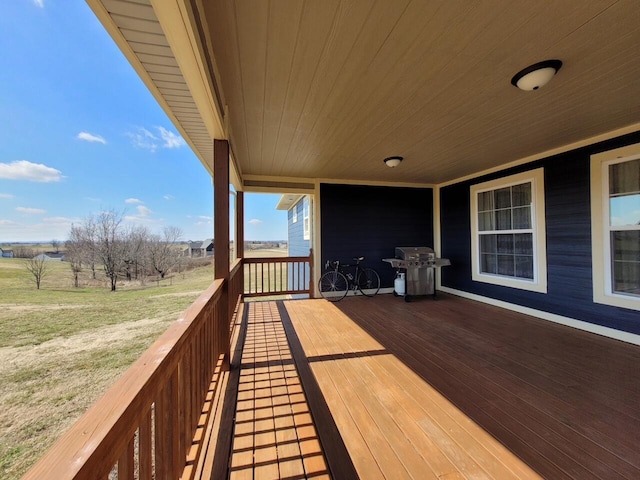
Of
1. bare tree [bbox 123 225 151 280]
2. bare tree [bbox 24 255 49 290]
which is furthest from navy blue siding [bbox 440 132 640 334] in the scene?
bare tree [bbox 123 225 151 280]

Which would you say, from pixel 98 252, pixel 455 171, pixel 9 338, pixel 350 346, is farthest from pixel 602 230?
pixel 98 252

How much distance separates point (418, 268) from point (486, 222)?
1551mm

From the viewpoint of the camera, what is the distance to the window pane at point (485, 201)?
5195 mm

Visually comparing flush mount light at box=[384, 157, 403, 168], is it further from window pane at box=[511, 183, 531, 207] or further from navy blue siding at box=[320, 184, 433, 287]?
window pane at box=[511, 183, 531, 207]

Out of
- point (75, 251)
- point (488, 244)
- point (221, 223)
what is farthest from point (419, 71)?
point (75, 251)

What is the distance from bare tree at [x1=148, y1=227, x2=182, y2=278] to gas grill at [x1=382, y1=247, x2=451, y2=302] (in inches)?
266

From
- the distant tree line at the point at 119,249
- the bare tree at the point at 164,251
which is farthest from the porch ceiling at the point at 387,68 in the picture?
the bare tree at the point at 164,251

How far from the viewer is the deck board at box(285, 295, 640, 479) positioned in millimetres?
1567

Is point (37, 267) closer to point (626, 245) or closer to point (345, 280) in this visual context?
point (345, 280)

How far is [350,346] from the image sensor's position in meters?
3.18

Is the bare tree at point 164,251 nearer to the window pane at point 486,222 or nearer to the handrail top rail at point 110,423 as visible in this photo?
the handrail top rail at point 110,423

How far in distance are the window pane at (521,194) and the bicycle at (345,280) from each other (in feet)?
9.60

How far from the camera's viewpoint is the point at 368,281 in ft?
19.9

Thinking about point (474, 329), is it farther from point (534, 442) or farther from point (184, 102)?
point (184, 102)
